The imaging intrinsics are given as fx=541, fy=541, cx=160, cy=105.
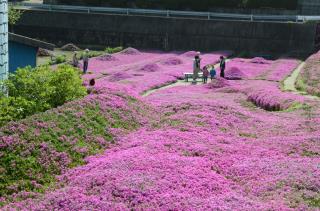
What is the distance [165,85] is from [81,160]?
66.5ft

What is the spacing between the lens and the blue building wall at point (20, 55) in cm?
2727

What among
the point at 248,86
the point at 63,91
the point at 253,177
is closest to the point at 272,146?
the point at 253,177

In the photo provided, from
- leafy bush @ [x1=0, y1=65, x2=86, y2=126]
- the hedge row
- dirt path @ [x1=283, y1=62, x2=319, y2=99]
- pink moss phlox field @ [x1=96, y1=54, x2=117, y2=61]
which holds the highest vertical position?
the hedge row

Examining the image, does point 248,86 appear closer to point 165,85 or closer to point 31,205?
point 165,85

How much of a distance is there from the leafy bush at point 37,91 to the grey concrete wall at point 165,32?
1502 inches

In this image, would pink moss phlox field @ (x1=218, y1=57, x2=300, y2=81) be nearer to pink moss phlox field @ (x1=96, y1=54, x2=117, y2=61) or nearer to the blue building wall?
pink moss phlox field @ (x1=96, y1=54, x2=117, y2=61)

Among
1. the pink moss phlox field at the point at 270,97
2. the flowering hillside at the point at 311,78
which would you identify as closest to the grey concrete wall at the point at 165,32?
the flowering hillside at the point at 311,78

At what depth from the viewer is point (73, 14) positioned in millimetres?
63344

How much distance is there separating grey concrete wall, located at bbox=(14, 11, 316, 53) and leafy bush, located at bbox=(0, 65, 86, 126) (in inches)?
1502

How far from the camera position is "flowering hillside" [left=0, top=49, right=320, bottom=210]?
46.0 feet

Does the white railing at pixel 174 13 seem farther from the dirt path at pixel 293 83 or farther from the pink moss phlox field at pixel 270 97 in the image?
the pink moss phlox field at pixel 270 97

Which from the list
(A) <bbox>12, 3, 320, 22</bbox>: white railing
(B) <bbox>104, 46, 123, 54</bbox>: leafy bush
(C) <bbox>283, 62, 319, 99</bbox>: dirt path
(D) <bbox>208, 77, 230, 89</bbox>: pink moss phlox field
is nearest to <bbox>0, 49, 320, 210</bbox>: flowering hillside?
(C) <bbox>283, 62, 319, 99</bbox>: dirt path

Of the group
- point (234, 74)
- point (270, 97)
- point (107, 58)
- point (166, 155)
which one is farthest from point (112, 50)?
point (166, 155)

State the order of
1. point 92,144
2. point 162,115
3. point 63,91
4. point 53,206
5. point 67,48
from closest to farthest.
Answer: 1. point 53,206
2. point 92,144
3. point 63,91
4. point 162,115
5. point 67,48
